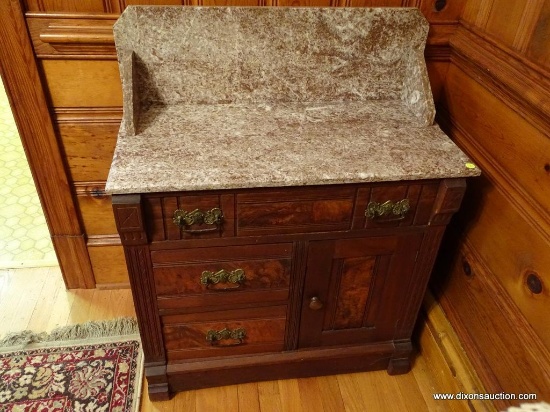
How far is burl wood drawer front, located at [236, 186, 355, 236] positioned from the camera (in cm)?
117

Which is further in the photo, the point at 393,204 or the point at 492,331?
the point at 492,331

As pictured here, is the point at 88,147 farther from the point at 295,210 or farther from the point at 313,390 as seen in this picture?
the point at 313,390

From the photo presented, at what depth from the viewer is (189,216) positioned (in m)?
1.15

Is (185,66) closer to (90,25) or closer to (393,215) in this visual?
(90,25)

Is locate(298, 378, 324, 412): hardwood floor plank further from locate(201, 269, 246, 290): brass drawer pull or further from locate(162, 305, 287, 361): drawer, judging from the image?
locate(201, 269, 246, 290): brass drawer pull

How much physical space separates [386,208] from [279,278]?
1.21ft

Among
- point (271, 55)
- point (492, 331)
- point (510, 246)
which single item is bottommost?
point (492, 331)

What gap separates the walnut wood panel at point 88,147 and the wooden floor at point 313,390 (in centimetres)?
57

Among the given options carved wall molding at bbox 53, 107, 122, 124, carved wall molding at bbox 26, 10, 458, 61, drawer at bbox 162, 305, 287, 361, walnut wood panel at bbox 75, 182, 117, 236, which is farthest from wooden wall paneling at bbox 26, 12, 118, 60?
drawer at bbox 162, 305, 287, 361

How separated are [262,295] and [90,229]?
0.79m

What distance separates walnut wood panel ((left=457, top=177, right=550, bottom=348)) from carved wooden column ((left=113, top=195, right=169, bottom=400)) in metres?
0.98

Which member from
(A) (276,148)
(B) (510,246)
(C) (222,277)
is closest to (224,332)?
(C) (222,277)

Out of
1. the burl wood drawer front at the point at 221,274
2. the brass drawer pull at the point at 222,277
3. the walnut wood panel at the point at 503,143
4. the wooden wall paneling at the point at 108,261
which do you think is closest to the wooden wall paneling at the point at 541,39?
the walnut wood panel at the point at 503,143

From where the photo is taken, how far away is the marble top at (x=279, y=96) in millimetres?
1182
